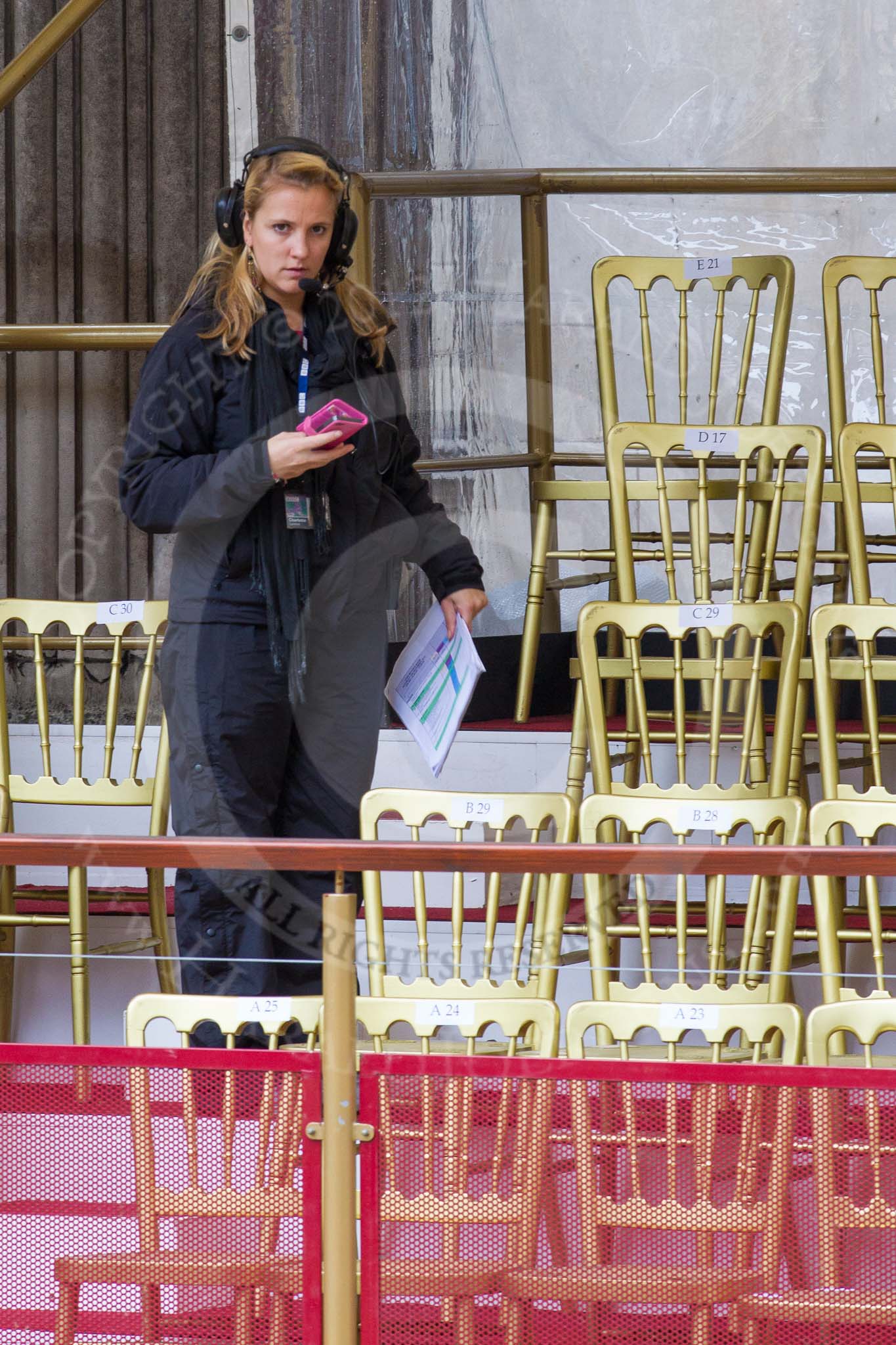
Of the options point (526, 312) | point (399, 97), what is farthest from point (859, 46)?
point (526, 312)

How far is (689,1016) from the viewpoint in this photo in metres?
1.66

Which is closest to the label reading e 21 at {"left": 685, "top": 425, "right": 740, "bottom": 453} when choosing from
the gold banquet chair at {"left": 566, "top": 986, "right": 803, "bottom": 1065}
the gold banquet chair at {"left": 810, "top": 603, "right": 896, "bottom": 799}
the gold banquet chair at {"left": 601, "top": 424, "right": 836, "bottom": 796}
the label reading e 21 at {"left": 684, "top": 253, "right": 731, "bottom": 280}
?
the gold banquet chair at {"left": 601, "top": 424, "right": 836, "bottom": 796}

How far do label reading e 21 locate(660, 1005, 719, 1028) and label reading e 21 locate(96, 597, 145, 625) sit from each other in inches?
55.3

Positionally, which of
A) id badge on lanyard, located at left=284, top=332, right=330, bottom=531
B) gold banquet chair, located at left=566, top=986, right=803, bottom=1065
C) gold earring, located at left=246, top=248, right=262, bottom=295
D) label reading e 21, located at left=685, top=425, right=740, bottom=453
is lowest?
gold banquet chair, located at left=566, top=986, right=803, bottom=1065

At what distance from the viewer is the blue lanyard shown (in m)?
2.07

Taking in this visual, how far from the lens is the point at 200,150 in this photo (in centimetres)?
386

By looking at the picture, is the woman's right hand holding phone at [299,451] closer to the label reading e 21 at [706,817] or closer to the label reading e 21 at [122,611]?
the label reading e 21 at [706,817]

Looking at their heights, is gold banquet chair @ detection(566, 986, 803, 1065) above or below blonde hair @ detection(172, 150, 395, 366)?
below

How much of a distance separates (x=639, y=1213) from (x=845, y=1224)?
19cm

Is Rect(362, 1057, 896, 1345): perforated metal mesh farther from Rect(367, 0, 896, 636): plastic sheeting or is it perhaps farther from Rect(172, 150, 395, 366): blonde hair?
Rect(367, 0, 896, 636): plastic sheeting

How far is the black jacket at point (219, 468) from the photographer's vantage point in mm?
1973

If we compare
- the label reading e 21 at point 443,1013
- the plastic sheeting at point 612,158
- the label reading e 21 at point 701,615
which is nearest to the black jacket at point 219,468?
the label reading e 21 at point 701,615

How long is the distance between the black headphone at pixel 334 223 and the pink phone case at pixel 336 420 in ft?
0.90

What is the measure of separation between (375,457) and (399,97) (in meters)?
2.44
